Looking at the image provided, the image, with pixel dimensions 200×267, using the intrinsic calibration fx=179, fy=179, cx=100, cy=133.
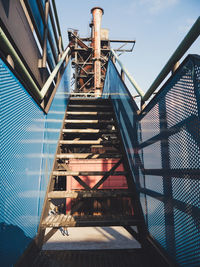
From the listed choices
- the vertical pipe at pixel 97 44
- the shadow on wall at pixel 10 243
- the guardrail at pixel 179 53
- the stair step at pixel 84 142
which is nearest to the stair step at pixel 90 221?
the shadow on wall at pixel 10 243

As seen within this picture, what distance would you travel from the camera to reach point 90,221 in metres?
1.92

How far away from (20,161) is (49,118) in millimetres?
993

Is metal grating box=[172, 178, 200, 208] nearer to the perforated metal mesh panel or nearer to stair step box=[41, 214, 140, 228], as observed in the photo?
the perforated metal mesh panel

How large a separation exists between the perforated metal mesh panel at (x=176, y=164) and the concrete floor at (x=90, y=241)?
1.86 metres

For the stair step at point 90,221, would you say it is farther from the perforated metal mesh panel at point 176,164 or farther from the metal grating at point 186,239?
the metal grating at point 186,239

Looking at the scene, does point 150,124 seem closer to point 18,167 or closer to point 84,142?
point 18,167

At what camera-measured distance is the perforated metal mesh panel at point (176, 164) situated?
3.48 feet

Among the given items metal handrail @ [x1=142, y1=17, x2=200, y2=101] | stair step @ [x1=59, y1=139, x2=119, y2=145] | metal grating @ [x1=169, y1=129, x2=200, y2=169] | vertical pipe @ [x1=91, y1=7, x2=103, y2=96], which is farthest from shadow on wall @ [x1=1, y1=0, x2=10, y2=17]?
vertical pipe @ [x1=91, y1=7, x2=103, y2=96]

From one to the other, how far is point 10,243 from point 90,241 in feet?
8.91

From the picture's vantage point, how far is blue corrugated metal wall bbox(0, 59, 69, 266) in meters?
1.13

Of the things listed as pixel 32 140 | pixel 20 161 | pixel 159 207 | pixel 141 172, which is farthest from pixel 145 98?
pixel 20 161

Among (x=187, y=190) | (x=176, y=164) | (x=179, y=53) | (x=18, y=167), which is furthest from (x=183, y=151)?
(x=18, y=167)

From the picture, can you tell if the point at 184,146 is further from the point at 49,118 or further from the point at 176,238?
the point at 49,118

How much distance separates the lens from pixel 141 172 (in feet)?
6.54
